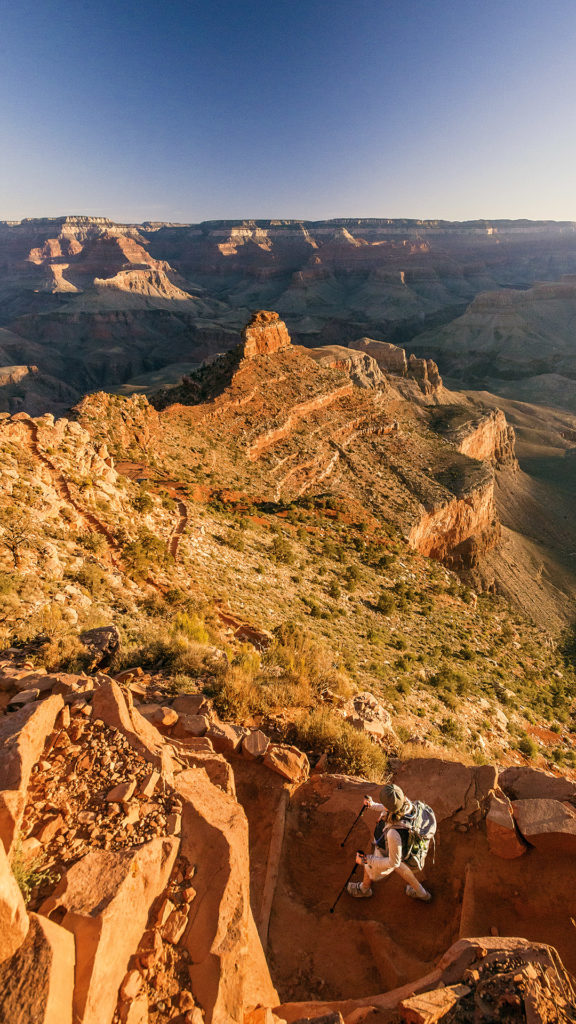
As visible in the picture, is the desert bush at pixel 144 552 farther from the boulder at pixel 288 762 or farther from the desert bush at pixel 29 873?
the desert bush at pixel 29 873

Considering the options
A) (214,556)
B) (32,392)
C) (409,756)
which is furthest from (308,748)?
(32,392)

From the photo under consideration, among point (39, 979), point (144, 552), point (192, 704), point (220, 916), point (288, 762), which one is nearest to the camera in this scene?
point (39, 979)

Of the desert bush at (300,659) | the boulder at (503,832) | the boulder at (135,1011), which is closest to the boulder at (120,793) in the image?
the boulder at (135,1011)

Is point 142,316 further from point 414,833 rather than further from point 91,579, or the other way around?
point 414,833

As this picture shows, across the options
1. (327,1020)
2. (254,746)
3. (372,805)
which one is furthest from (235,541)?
(327,1020)

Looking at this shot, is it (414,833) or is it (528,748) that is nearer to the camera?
(414,833)

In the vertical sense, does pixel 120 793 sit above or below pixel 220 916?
above

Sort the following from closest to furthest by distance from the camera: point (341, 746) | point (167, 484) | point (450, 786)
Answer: point (450, 786) < point (341, 746) < point (167, 484)

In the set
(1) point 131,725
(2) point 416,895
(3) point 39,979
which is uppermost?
(3) point 39,979
